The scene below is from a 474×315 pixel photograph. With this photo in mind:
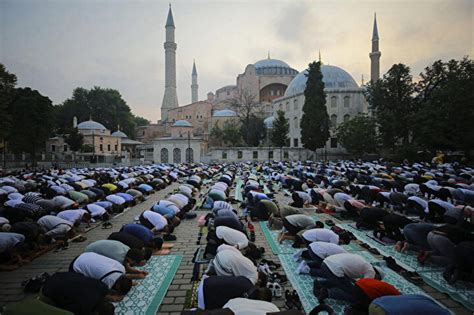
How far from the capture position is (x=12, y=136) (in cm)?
2862

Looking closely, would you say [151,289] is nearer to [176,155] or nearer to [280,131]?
[176,155]

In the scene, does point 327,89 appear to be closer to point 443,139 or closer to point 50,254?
point 443,139

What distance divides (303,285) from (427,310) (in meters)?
2.20

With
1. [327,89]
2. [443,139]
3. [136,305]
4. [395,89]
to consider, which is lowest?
[136,305]

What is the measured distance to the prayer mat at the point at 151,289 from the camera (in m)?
4.33

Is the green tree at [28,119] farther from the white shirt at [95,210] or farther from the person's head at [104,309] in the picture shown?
the person's head at [104,309]

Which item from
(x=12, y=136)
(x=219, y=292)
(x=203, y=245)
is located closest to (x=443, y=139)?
(x=203, y=245)

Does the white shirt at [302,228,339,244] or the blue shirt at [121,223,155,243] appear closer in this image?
the white shirt at [302,228,339,244]

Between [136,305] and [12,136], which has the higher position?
[12,136]

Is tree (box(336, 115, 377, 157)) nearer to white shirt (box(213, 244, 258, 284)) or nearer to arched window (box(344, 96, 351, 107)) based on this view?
arched window (box(344, 96, 351, 107))

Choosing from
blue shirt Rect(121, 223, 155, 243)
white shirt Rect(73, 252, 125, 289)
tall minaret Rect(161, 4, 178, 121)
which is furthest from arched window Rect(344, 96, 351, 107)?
white shirt Rect(73, 252, 125, 289)

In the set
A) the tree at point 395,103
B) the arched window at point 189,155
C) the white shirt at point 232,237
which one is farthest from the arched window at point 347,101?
the white shirt at point 232,237

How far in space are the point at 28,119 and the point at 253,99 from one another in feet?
117

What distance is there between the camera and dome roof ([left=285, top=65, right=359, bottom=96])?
42.3 meters
